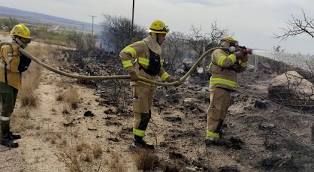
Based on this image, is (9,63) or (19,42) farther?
(19,42)

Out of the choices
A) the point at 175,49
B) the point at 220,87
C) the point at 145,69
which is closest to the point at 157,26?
the point at 145,69

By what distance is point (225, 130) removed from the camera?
32.2ft

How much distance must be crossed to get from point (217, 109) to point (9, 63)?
11.6 feet

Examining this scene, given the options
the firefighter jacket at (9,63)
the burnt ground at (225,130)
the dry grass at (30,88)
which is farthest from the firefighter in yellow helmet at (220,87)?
the dry grass at (30,88)

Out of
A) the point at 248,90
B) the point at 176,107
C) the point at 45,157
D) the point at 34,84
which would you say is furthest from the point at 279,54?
the point at 45,157

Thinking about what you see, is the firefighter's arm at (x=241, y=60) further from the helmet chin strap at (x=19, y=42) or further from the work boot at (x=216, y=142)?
the helmet chin strap at (x=19, y=42)

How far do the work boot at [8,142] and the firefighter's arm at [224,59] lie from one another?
140 inches

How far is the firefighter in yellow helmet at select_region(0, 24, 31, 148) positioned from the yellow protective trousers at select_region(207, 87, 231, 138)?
3209 mm

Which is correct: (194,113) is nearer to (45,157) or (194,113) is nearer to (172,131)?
(172,131)

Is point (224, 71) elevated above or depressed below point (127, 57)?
below

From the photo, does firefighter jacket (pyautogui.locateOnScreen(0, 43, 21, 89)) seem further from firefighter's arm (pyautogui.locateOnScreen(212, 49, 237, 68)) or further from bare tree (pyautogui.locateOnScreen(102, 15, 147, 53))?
bare tree (pyautogui.locateOnScreen(102, 15, 147, 53))

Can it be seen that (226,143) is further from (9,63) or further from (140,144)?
(9,63)

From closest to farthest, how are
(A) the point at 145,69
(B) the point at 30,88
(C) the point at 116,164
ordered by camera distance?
(C) the point at 116,164
(A) the point at 145,69
(B) the point at 30,88

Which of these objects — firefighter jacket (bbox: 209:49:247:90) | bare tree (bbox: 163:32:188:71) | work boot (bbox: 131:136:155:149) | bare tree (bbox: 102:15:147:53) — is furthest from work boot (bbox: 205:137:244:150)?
bare tree (bbox: 102:15:147:53)
